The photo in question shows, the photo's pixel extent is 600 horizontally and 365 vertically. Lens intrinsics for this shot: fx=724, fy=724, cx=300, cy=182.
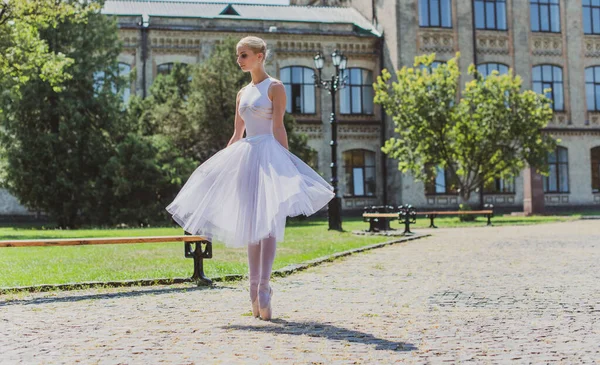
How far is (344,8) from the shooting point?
138 feet

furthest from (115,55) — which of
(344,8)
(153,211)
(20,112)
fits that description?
(344,8)

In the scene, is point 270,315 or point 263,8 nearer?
point 270,315

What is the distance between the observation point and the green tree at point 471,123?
2817cm

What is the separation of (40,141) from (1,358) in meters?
23.2

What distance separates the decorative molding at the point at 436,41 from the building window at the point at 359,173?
6.07 meters

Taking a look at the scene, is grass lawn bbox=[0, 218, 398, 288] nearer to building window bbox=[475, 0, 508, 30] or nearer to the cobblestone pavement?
the cobblestone pavement

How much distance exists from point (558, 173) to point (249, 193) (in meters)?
34.7

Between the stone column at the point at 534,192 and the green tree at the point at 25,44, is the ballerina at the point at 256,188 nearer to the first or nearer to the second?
the green tree at the point at 25,44

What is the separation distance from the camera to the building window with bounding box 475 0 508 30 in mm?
37094

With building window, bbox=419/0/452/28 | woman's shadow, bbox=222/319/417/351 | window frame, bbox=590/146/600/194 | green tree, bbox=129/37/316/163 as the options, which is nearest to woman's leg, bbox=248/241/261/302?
woman's shadow, bbox=222/319/417/351

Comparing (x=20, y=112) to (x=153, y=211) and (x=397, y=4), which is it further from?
(x=397, y=4)

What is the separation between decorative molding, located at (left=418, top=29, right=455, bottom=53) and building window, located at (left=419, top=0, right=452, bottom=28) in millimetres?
381

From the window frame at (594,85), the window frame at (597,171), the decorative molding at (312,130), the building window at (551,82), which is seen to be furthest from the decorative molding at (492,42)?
the decorative molding at (312,130)

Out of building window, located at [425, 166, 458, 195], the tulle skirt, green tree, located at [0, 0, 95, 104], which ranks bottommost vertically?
the tulle skirt
